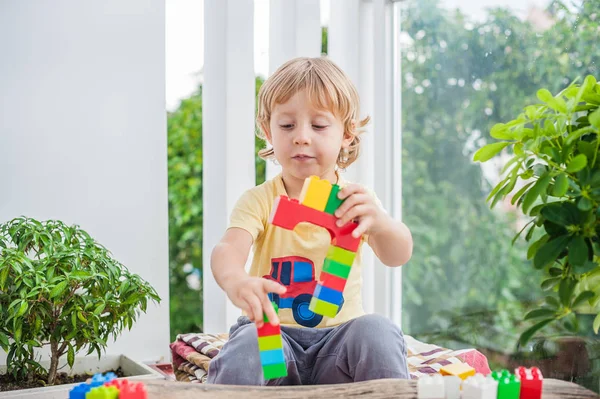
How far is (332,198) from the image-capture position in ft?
3.53

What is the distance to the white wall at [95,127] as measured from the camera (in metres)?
1.79

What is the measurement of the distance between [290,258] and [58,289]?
1.58ft

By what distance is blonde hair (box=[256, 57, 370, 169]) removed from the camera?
4.37ft

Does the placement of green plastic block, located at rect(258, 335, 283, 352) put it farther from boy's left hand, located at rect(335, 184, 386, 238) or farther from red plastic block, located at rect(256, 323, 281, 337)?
boy's left hand, located at rect(335, 184, 386, 238)

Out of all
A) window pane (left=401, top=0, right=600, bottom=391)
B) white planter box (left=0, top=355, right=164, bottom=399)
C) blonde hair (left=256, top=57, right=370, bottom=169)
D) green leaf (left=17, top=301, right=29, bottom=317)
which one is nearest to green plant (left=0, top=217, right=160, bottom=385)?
green leaf (left=17, top=301, right=29, bottom=317)

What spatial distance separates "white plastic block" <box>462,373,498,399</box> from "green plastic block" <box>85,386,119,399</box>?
1.56 feet

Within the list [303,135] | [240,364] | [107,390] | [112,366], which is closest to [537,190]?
[303,135]

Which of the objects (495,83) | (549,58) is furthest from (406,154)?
(549,58)

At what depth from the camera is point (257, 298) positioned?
103 centimetres

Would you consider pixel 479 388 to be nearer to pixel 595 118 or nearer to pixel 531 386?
pixel 531 386

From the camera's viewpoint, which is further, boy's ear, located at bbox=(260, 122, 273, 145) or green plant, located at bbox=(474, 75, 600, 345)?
boy's ear, located at bbox=(260, 122, 273, 145)

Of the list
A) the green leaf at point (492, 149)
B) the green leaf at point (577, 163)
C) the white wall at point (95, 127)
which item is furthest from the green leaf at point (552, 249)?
the white wall at point (95, 127)

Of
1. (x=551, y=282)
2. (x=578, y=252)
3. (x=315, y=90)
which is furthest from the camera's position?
(x=315, y=90)

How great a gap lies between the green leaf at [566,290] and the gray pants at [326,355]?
1.00 ft
